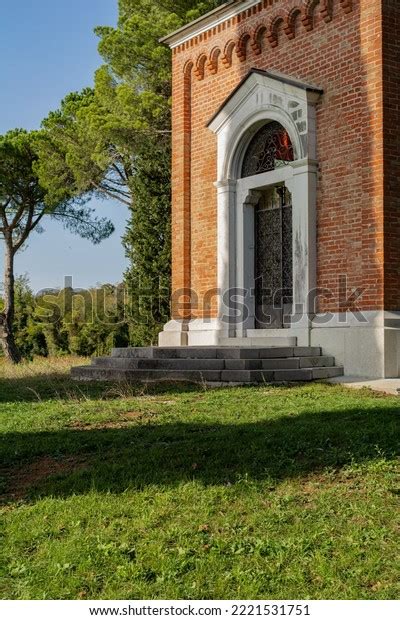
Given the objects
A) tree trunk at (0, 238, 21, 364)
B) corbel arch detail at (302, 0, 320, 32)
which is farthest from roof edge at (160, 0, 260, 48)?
tree trunk at (0, 238, 21, 364)

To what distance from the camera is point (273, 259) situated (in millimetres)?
13156

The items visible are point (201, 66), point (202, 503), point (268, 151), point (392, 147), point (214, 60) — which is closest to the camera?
point (202, 503)

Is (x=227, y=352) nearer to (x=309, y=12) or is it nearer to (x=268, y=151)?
(x=268, y=151)

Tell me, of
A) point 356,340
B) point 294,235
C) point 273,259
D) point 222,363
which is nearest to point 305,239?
point 294,235

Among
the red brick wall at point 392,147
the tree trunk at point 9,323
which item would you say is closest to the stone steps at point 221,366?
the red brick wall at point 392,147

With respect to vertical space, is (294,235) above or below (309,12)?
below

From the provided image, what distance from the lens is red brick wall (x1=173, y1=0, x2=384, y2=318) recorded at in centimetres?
1081

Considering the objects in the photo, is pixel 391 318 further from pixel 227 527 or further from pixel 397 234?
pixel 227 527

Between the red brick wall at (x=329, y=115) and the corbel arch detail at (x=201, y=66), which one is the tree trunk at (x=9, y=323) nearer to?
the red brick wall at (x=329, y=115)

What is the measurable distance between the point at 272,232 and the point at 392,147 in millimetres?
3105

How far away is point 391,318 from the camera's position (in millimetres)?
10453

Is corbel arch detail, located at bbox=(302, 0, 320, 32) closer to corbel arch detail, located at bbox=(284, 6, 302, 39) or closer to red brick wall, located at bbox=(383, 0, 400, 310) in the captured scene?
corbel arch detail, located at bbox=(284, 6, 302, 39)

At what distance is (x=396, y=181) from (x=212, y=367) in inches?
158
